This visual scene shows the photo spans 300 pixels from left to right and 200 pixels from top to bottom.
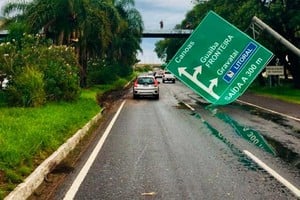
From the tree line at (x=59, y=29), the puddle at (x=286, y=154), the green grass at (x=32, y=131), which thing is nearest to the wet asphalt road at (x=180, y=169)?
the puddle at (x=286, y=154)

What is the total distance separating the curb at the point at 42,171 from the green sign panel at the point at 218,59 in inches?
110

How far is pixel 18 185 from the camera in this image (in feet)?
23.2

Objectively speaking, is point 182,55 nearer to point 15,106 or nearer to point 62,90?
point 15,106

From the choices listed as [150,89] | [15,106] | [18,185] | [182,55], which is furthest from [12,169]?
[150,89]

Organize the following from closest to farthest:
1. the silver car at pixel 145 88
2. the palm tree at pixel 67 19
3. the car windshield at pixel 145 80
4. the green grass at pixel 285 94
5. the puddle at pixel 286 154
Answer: the puddle at pixel 286 154 < the green grass at pixel 285 94 < the palm tree at pixel 67 19 < the silver car at pixel 145 88 < the car windshield at pixel 145 80

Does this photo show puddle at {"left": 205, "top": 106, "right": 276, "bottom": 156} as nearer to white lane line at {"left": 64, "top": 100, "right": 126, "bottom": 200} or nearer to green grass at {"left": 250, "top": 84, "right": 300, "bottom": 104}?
white lane line at {"left": 64, "top": 100, "right": 126, "bottom": 200}

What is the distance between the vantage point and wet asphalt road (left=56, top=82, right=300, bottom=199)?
7133mm

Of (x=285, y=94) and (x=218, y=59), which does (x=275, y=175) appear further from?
(x=285, y=94)

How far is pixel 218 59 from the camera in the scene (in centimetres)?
711

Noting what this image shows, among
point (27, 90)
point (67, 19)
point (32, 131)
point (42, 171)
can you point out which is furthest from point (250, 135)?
point (67, 19)

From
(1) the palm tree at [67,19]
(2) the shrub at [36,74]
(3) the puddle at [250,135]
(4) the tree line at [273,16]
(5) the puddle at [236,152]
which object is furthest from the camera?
(4) the tree line at [273,16]

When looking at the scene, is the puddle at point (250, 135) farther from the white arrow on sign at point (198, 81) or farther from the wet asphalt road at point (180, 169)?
the white arrow on sign at point (198, 81)

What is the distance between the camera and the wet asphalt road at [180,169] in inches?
281

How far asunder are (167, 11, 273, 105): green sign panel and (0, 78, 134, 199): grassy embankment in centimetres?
316
